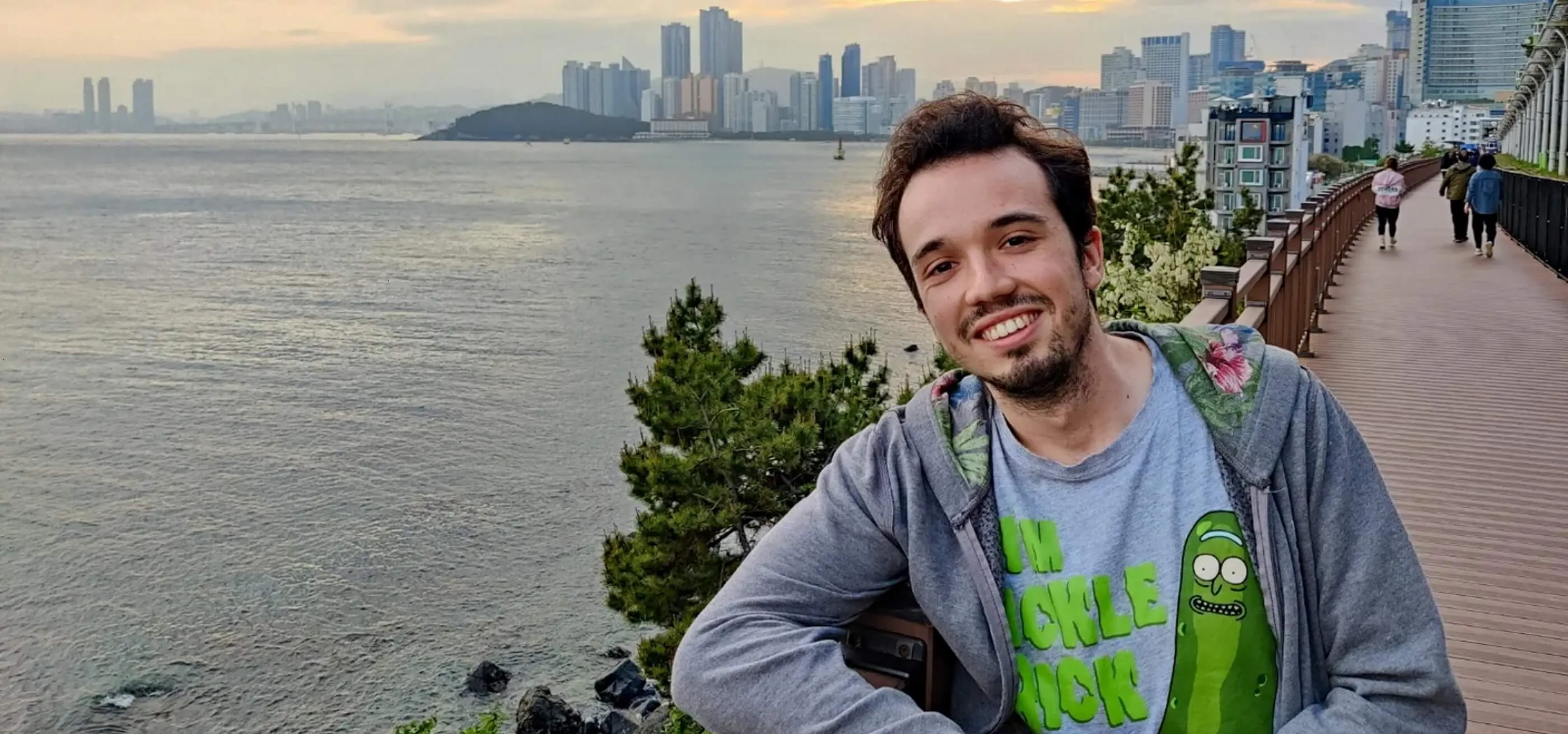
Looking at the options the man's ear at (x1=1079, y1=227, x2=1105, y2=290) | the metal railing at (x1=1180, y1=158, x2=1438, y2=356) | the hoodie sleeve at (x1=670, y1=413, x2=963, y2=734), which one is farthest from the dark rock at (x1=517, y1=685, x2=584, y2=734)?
the man's ear at (x1=1079, y1=227, x2=1105, y2=290)

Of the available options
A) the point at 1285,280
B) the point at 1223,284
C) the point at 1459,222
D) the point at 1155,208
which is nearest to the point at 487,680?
the point at 1155,208

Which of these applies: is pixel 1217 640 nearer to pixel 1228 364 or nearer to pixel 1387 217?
pixel 1228 364

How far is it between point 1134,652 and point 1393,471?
17.0ft

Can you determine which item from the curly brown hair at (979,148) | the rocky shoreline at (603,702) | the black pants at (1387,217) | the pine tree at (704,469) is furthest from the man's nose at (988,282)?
the black pants at (1387,217)

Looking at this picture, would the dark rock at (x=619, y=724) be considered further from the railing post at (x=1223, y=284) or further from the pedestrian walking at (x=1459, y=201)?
the railing post at (x=1223, y=284)

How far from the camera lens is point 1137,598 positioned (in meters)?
1.57

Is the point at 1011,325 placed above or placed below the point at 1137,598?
above

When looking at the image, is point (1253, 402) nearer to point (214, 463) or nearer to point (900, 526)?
point (900, 526)

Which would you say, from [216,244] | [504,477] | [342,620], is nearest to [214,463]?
[504,477]

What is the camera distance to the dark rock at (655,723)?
16669mm

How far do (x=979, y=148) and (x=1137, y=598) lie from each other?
598 mm

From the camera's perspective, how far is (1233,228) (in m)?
21.5

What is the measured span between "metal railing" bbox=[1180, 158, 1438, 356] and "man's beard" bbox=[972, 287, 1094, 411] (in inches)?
82.0

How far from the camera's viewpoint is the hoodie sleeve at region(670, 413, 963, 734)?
1.59 metres
